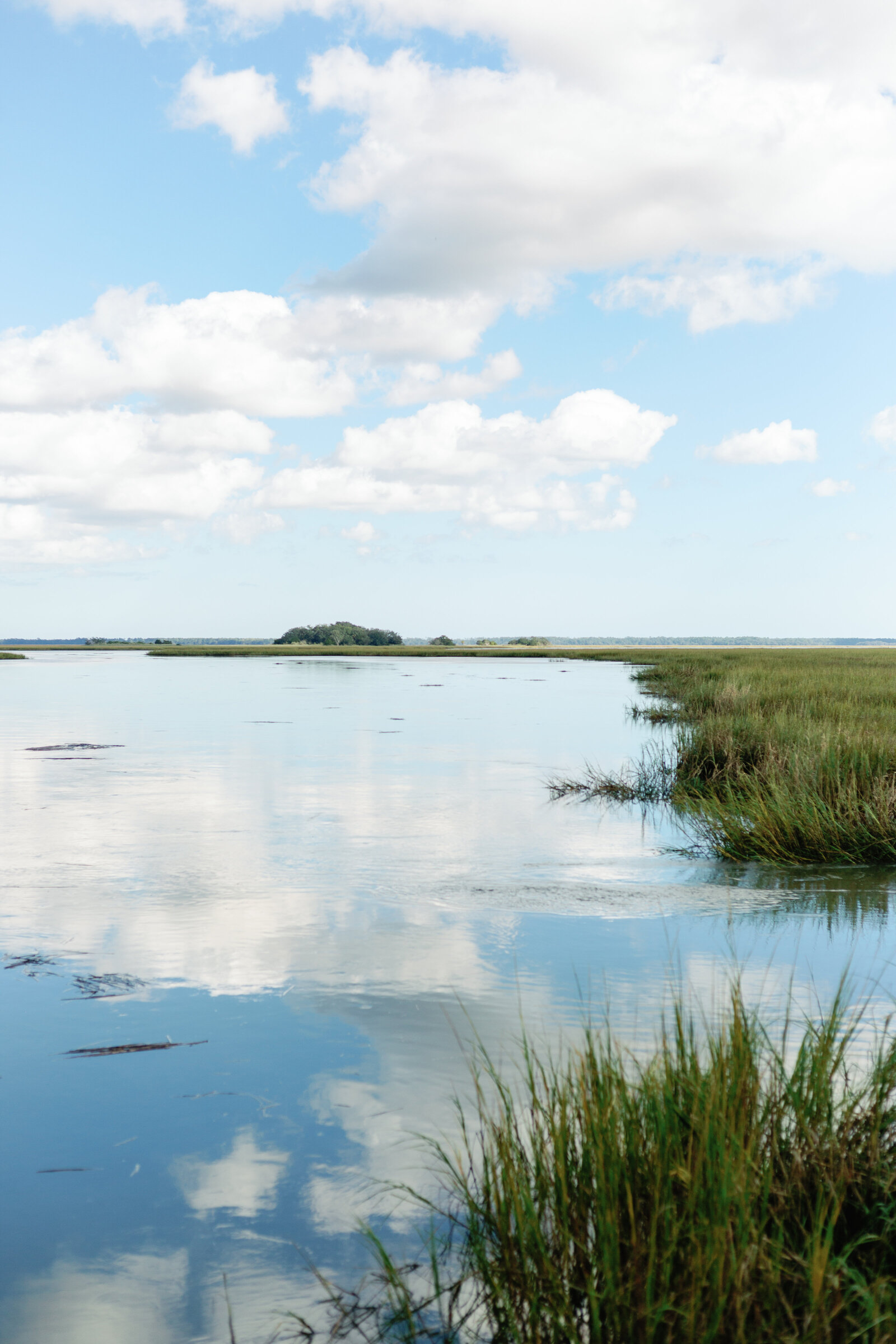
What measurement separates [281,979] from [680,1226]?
167 inches

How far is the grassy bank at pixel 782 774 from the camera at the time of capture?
373 inches

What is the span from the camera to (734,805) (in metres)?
11.0

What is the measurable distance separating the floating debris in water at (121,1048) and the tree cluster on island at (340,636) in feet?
483

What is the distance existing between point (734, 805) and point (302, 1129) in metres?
7.76

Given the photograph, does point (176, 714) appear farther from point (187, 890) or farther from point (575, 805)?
point (187, 890)

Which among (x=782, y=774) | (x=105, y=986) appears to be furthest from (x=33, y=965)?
(x=782, y=774)

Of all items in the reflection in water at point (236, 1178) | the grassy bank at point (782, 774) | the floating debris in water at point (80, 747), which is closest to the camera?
the reflection in water at point (236, 1178)

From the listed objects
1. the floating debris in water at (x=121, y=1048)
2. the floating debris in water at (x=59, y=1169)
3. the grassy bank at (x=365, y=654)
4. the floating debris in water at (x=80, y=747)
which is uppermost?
the grassy bank at (x=365, y=654)

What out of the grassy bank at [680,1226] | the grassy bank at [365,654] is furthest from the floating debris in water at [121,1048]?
the grassy bank at [365,654]

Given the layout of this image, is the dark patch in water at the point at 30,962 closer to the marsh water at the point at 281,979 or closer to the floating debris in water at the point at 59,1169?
the marsh water at the point at 281,979

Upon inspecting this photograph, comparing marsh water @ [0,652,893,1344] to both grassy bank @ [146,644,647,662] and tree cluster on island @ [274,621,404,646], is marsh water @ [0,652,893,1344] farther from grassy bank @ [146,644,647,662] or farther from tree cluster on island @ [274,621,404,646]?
tree cluster on island @ [274,621,404,646]

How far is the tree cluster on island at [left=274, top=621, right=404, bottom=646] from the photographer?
156 meters

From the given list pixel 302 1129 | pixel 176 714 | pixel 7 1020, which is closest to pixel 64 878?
pixel 7 1020

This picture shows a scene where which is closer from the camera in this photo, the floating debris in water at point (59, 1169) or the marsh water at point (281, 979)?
the marsh water at point (281, 979)
